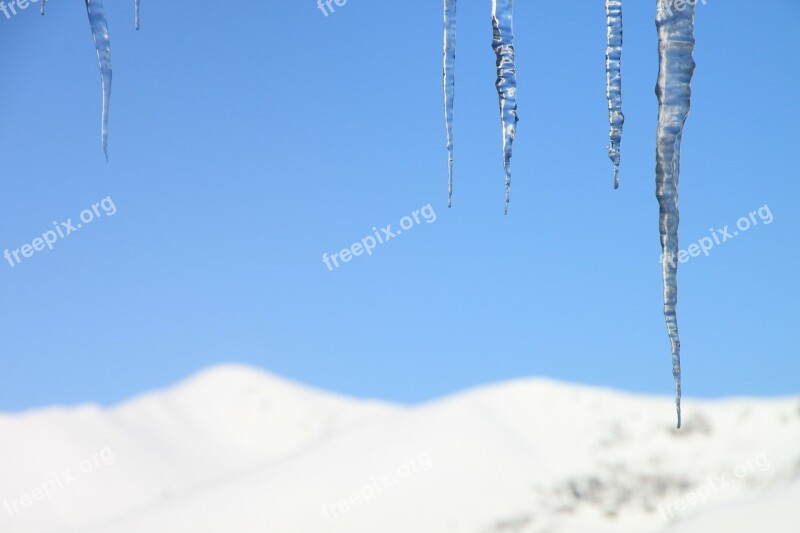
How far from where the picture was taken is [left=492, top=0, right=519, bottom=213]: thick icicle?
4.54 meters

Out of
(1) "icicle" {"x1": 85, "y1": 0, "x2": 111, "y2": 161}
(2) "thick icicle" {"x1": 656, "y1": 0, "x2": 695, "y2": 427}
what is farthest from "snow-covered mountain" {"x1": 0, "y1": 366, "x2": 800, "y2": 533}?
(1) "icicle" {"x1": 85, "y1": 0, "x2": 111, "y2": 161}

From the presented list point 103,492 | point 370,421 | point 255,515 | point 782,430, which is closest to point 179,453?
point 103,492

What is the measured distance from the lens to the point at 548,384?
89000 mm

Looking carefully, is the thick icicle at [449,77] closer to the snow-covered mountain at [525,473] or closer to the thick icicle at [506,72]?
the thick icicle at [506,72]

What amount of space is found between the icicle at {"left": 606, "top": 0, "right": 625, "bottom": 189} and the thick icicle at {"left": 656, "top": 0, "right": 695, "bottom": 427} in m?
0.20

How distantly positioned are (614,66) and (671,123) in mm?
427

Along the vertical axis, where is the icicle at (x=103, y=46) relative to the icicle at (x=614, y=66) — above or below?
above

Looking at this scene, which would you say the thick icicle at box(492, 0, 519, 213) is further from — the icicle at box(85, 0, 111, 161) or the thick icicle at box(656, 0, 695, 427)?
the icicle at box(85, 0, 111, 161)

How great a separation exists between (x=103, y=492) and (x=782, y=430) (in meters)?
86.2

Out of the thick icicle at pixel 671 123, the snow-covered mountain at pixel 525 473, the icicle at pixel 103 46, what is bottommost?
the snow-covered mountain at pixel 525 473

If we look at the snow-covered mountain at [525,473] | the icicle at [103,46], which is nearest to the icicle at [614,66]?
the icicle at [103,46]

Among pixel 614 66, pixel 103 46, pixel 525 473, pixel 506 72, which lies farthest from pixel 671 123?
pixel 525 473

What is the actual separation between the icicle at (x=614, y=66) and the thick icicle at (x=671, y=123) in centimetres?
20

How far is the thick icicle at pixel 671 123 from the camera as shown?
13.6ft
